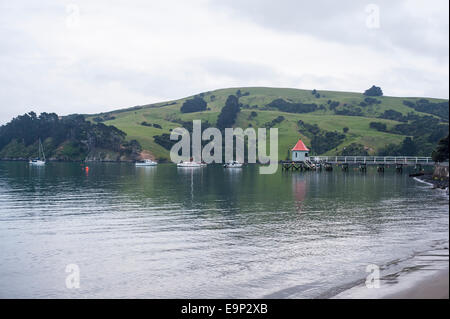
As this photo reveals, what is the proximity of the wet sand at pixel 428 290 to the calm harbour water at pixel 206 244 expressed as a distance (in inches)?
130

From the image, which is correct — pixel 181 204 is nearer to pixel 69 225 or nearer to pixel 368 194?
pixel 69 225

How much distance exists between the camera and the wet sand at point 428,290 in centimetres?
1817

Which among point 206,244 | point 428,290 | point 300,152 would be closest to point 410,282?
point 428,290

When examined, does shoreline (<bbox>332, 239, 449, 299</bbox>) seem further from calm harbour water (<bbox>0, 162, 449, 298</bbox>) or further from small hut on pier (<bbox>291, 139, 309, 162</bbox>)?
small hut on pier (<bbox>291, 139, 309, 162</bbox>)

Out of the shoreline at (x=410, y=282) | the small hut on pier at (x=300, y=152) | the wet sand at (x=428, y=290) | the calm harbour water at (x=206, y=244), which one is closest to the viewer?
the wet sand at (x=428, y=290)

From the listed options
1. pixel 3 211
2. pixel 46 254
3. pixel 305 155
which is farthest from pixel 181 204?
pixel 305 155

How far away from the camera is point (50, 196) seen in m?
62.0

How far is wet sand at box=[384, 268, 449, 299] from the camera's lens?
59.6 ft

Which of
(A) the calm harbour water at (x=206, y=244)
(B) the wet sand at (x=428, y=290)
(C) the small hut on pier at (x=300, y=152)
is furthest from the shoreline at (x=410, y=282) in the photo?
(C) the small hut on pier at (x=300, y=152)

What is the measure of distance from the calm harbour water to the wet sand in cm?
329

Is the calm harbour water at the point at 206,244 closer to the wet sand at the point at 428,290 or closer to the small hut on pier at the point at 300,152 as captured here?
the wet sand at the point at 428,290

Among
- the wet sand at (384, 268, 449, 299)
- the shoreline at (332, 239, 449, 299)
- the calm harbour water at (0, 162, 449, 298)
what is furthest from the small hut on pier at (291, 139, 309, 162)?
the wet sand at (384, 268, 449, 299)

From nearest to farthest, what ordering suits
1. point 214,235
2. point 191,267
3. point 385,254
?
point 191,267, point 385,254, point 214,235

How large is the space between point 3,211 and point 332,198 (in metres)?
40.8
